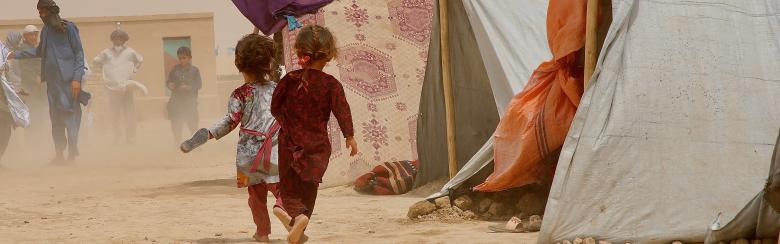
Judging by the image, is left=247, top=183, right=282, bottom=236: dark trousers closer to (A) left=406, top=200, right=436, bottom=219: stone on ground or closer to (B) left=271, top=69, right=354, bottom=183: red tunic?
(B) left=271, top=69, right=354, bottom=183: red tunic

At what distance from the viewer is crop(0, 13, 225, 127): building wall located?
2503cm

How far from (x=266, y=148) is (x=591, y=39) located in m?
1.54

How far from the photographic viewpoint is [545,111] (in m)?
6.71

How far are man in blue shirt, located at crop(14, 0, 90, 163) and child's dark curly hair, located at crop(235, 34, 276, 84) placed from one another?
25.8 feet

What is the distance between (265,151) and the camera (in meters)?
6.16

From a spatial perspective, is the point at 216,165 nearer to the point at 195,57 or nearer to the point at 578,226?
the point at 578,226

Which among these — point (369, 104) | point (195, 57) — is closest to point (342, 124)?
point (369, 104)

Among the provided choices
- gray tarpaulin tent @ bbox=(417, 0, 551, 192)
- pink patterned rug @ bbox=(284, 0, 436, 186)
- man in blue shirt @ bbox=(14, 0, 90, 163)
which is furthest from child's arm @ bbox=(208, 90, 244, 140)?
man in blue shirt @ bbox=(14, 0, 90, 163)

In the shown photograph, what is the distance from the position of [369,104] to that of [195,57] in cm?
1584

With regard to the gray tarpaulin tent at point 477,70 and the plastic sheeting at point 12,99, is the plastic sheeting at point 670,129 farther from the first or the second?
the plastic sheeting at point 12,99

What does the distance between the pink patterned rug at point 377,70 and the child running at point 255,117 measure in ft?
12.0

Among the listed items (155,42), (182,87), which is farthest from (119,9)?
(182,87)

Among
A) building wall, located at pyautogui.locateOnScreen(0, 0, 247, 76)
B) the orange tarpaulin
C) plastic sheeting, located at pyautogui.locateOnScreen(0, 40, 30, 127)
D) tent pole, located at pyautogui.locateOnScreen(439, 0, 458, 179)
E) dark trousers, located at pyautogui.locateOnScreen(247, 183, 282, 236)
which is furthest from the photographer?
building wall, located at pyautogui.locateOnScreen(0, 0, 247, 76)

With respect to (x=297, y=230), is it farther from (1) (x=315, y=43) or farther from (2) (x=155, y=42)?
(2) (x=155, y=42)
